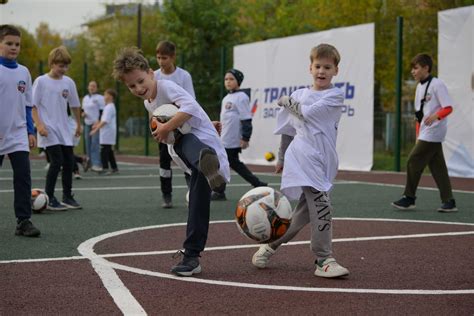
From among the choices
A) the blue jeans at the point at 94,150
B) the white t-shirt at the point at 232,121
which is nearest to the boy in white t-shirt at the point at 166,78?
the white t-shirt at the point at 232,121

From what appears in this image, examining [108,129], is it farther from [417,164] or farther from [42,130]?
[417,164]

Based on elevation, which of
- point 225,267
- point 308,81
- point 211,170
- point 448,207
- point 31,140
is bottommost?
point 225,267

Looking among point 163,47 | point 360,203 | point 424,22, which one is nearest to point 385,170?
point 424,22

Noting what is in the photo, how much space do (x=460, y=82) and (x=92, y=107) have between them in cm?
892

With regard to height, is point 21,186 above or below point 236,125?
below

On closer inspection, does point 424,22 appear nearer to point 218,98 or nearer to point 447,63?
point 447,63

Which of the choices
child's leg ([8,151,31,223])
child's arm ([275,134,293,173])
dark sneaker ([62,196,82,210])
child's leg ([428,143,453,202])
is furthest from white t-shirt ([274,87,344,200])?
dark sneaker ([62,196,82,210])

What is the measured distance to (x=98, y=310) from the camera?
4348 mm

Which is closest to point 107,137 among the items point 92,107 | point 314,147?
point 92,107

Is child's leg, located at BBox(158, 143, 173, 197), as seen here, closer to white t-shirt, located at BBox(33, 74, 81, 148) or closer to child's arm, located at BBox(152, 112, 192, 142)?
white t-shirt, located at BBox(33, 74, 81, 148)

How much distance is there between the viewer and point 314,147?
5629mm

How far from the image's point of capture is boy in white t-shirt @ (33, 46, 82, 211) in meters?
9.37

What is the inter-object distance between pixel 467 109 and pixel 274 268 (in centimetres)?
998

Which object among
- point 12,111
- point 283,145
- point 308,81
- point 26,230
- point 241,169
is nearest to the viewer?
point 283,145
